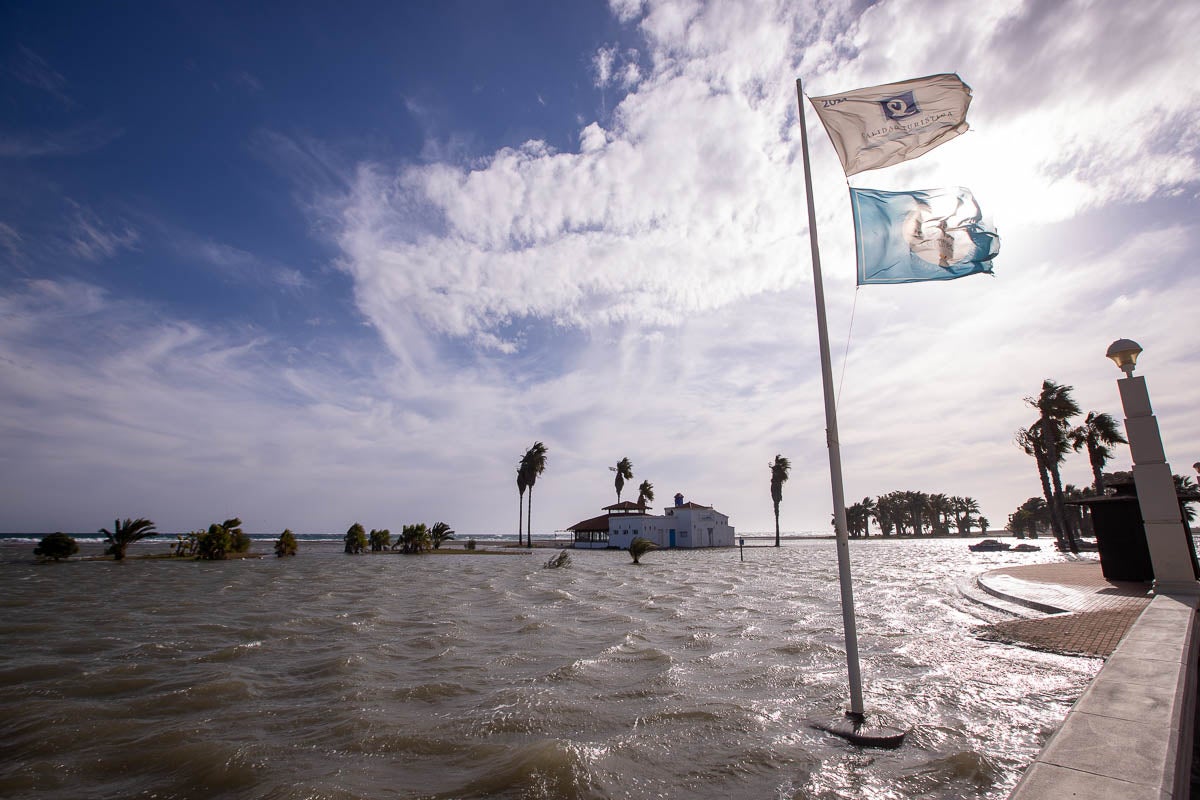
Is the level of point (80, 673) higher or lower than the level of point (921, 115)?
lower

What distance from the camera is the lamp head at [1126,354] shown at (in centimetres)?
1352

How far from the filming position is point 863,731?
6152 mm

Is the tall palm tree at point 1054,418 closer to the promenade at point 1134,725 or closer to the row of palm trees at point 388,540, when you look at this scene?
the promenade at point 1134,725

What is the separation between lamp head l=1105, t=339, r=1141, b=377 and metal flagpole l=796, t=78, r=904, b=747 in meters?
12.1

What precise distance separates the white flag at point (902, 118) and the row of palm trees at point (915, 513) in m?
137

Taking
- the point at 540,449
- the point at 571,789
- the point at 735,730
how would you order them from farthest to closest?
the point at 540,449 < the point at 735,730 < the point at 571,789

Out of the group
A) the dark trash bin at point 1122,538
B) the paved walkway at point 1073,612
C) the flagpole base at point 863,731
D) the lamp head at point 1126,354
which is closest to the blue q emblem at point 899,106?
the flagpole base at point 863,731

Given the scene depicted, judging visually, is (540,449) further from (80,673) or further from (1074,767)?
(1074,767)

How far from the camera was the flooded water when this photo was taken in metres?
5.11

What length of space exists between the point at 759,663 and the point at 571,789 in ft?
18.8

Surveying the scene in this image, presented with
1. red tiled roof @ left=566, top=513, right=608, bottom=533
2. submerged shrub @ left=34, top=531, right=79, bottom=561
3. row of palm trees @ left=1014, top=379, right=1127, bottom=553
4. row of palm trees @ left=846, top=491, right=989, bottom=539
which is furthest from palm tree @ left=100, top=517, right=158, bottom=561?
row of palm trees @ left=846, top=491, right=989, bottom=539

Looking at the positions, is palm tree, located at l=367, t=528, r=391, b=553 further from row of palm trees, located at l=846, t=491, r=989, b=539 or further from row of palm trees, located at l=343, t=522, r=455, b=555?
row of palm trees, located at l=846, t=491, r=989, b=539

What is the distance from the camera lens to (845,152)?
7836mm

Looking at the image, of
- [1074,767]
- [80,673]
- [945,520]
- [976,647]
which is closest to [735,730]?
[1074,767]
